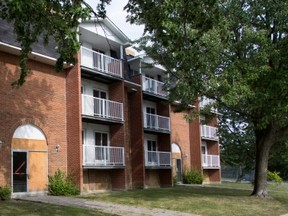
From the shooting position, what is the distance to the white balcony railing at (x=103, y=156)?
24469mm

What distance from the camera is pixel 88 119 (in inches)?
985

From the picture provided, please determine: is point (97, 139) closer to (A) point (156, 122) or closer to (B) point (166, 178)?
(A) point (156, 122)

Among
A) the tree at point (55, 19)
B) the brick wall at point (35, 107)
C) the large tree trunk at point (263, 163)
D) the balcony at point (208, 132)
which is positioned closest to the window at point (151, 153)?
the balcony at point (208, 132)

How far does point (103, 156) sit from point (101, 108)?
284 cm

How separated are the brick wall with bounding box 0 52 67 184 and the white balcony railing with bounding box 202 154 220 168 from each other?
18.8m

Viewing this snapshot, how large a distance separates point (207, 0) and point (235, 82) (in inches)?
336

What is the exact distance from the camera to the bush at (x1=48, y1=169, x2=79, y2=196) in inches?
866

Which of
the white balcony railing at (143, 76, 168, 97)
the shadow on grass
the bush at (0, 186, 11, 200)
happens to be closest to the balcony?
the white balcony railing at (143, 76, 168, 97)

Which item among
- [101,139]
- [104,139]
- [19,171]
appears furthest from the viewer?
[104,139]

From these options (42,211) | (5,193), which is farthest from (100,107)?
(42,211)

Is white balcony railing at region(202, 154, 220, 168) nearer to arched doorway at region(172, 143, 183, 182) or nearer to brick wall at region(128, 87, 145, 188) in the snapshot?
arched doorway at region(172, 143, 183, 182)

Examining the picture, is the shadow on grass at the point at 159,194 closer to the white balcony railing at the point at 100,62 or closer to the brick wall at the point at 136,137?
the brick wall at the point at 136,137

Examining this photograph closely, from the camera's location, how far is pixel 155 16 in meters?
10.9

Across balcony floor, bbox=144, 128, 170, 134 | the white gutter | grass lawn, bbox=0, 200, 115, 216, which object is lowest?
grass lawn, bbox=0, 200, 115, 216
